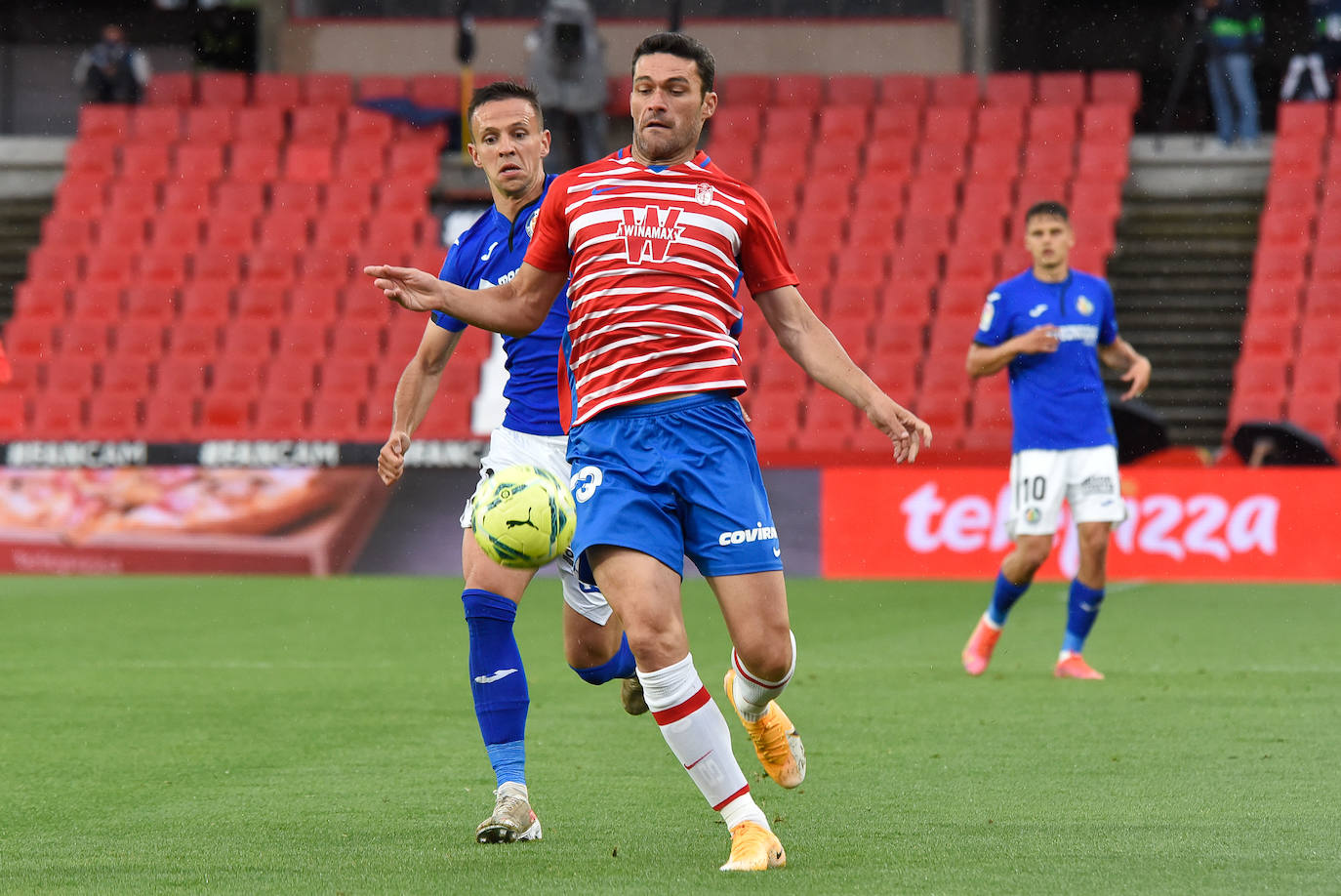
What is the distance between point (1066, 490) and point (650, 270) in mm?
5014

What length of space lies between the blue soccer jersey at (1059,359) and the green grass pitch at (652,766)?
3.98 ft

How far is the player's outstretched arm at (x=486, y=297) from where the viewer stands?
476 centimetres

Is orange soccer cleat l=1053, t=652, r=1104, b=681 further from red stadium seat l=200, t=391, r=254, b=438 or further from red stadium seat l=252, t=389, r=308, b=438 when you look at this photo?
red stadium seat l=200, t=391, r=254, b=438

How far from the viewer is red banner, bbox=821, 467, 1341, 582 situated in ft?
48.4

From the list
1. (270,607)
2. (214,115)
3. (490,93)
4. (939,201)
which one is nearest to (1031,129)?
(939,201)

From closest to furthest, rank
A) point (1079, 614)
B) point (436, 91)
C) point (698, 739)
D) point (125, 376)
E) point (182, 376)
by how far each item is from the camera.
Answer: point (698, 739), point (1079, 614), point (182, 376), point (125, 376), point (436, 91)

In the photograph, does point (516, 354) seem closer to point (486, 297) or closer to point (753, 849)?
point (486, 297)

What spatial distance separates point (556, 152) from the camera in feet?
72.3

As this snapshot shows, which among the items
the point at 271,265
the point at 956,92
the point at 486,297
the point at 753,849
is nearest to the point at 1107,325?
the point at 486,297

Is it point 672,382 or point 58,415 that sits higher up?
point 672,382

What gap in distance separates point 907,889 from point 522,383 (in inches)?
85.4

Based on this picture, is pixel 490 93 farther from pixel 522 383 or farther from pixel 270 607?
pixel 270 607

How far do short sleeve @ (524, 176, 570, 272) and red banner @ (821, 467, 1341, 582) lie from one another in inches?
401

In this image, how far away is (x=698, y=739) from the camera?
4754 millimetres
